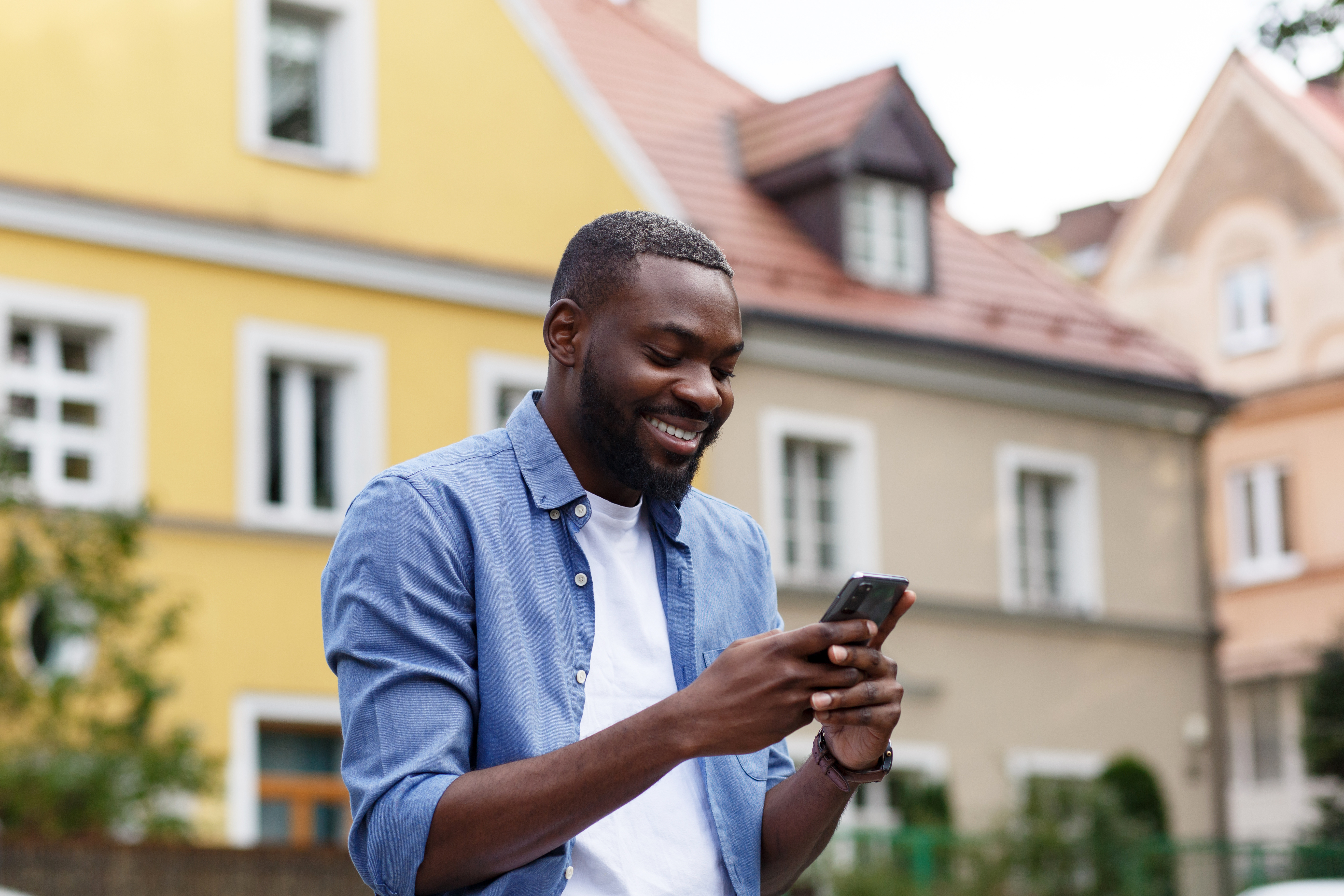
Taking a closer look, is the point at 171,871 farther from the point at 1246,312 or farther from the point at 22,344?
the point at 1246,312

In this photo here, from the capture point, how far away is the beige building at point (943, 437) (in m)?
21.4

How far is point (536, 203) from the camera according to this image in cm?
1945

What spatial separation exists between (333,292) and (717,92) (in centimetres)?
800

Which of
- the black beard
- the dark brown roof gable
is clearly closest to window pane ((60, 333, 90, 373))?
the dark brown roof gable

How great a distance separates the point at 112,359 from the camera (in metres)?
16.7

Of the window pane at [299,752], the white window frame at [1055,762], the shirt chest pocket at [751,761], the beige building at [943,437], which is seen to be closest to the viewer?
the shirt chest pocket at [751,761]

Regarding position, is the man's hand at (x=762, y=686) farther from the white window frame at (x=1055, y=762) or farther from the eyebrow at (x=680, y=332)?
the white window frame at (x=1055, y=762)

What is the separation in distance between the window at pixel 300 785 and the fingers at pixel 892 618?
1468 centimetres

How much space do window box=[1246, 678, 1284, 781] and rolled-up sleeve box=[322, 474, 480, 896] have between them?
31.6 m

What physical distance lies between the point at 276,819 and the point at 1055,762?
937 centimetres

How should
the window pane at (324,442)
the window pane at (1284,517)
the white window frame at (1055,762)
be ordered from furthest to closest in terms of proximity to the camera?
the window pane at (1284,517) → the white window frame at (1055,762) → the window pane at (324,442)

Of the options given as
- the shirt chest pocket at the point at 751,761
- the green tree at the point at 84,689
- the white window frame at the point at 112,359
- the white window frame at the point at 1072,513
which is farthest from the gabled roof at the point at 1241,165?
the shirt chest pocket at the point at 751,761

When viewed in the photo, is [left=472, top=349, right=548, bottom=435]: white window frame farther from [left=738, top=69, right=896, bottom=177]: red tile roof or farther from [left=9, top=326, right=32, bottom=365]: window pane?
[left=738, top=69, right=896, bottom=177]: red tile roof

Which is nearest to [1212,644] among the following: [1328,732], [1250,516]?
[1328,732]
